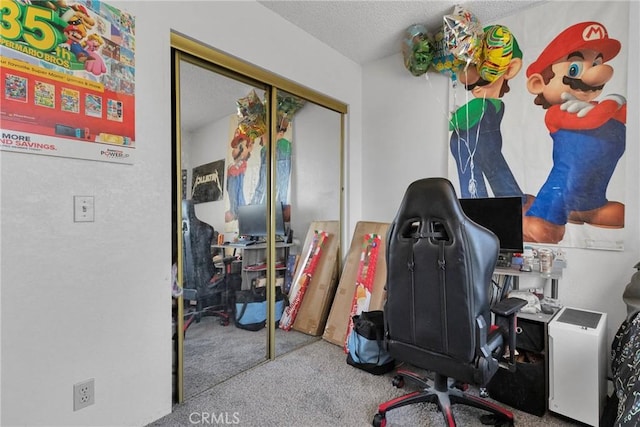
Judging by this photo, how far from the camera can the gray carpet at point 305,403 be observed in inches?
69.2

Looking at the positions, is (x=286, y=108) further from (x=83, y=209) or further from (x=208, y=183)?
(x=83, y=209)

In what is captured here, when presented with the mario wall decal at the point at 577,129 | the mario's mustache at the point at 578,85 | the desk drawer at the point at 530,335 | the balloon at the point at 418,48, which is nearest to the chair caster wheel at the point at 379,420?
the desk drawer at the point at 530,335

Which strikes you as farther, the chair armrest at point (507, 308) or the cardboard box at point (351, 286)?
the cardboard box at point (351, 286)

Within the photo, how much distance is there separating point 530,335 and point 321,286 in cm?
172

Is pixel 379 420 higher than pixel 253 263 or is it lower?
lower

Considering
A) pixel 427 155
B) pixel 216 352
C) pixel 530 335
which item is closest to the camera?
pixel 530 335

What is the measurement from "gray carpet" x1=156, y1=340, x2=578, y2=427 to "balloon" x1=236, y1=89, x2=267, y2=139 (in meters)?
1.79

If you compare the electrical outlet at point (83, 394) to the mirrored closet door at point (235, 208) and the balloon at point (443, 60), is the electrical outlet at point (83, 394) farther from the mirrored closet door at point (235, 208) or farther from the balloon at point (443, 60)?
the balloon at point (443, 60)

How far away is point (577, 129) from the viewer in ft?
7.08

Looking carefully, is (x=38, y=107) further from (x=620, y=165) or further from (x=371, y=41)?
(x=620, y=165)

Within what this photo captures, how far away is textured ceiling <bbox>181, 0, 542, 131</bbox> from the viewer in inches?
82.6

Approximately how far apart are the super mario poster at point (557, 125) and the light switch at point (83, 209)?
255 cm

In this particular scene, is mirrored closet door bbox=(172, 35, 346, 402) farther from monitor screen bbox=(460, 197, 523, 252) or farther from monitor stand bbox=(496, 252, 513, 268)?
monitor stand bbox=(496, 252, 513, 268)

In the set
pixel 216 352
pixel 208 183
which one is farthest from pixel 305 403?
pixel 208 183
